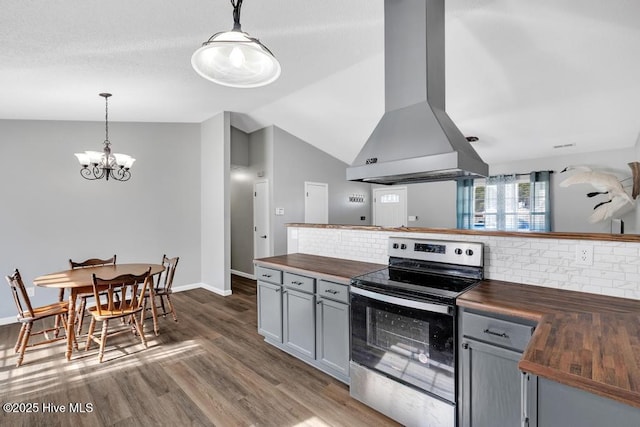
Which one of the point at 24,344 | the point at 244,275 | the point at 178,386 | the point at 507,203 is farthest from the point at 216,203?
the point at 507,203

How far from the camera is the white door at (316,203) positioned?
20.5 feet

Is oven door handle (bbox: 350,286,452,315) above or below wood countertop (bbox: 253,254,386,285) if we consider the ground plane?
below

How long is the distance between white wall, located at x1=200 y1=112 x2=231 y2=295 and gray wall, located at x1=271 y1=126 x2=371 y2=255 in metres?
1.00

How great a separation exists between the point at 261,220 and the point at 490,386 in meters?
4.91

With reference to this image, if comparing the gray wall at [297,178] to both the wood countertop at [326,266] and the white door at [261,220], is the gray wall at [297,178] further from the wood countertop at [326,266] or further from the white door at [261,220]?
the wood countertop at [326,266]

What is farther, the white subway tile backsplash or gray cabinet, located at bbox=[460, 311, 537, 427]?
the white subway tile backsplash

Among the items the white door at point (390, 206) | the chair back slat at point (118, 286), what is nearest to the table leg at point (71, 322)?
the chair back slat at point (118, 286)

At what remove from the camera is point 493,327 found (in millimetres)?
1547

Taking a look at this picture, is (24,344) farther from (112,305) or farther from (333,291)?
(333,291)

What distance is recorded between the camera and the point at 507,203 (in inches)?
228

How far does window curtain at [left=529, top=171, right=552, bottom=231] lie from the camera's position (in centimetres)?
535

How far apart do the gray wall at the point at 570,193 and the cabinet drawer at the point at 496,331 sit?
4620mm

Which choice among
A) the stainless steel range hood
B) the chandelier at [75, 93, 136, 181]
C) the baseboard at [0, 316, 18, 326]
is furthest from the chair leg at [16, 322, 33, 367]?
the stainless steel range hood

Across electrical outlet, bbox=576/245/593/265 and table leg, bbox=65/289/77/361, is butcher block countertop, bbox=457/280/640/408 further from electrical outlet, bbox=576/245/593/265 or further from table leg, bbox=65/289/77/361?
table leg, bbox=65/289/77/361
